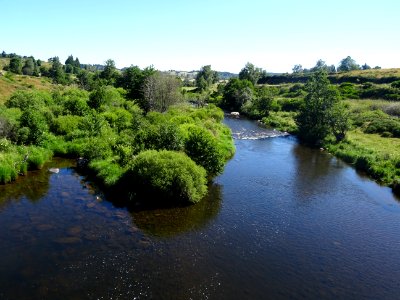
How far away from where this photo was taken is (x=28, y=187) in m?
37.9

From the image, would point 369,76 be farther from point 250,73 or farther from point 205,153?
point 205,153

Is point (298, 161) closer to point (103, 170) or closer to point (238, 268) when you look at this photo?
point (103, 170)

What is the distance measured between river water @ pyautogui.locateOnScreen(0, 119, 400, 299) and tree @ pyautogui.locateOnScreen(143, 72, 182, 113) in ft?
119

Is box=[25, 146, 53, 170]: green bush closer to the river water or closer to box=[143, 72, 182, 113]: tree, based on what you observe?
the river water

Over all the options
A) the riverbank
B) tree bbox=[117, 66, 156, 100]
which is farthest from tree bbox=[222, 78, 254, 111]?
the riverbank

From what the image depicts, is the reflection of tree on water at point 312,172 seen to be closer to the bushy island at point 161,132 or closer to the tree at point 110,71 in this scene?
the bushy island at point 161,132

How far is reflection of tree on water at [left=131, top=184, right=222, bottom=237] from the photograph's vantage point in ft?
99.7

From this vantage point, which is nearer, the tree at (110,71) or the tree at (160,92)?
the tree at (160,92)

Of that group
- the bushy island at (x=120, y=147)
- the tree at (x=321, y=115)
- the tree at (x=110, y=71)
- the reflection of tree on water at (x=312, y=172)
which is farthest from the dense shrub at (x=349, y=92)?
the tree at (x=110, y=71)

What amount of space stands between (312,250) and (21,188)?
2932 centimetres

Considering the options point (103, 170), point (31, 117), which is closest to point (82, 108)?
point (31, 117)

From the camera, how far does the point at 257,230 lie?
31.3m

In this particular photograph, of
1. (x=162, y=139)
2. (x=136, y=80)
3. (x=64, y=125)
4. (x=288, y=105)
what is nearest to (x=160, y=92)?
(x=136, y=80)

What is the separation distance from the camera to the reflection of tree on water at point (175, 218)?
1196 inches
